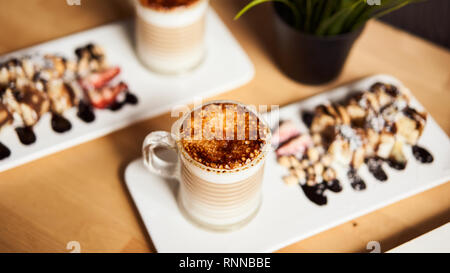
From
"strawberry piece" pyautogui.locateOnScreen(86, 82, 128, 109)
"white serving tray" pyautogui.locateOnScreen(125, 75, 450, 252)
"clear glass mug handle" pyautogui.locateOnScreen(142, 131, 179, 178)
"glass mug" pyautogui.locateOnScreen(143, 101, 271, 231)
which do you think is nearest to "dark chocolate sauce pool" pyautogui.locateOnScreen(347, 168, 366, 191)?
"white serving tray" pyautogui.locateOnScreen(125, 75, 450, 252)

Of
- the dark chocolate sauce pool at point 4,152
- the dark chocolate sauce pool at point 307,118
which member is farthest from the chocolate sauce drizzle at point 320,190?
the dark chocolate sauce pool at point 4,152

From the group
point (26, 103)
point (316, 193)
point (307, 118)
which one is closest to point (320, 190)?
point (316, 193)

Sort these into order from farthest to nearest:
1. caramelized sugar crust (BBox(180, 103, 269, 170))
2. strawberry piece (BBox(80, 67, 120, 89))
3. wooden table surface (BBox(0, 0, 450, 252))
A: strawberry piece (BBox(80, 67, 120, 89)) < wooden table surface (BBox(0, 0, 450, 252)) < caramelized sugar crust (BBox(180, 103, 269, 170))

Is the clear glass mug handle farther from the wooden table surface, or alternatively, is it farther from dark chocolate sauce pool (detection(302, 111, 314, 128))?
dark chocolate sauce pool (detection(302, 111, 314, 128))

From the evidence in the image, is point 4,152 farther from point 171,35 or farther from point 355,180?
point 355,180

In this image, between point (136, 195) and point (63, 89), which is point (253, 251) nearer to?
point (136, 195)

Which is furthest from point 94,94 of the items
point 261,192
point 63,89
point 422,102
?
point 422,102
